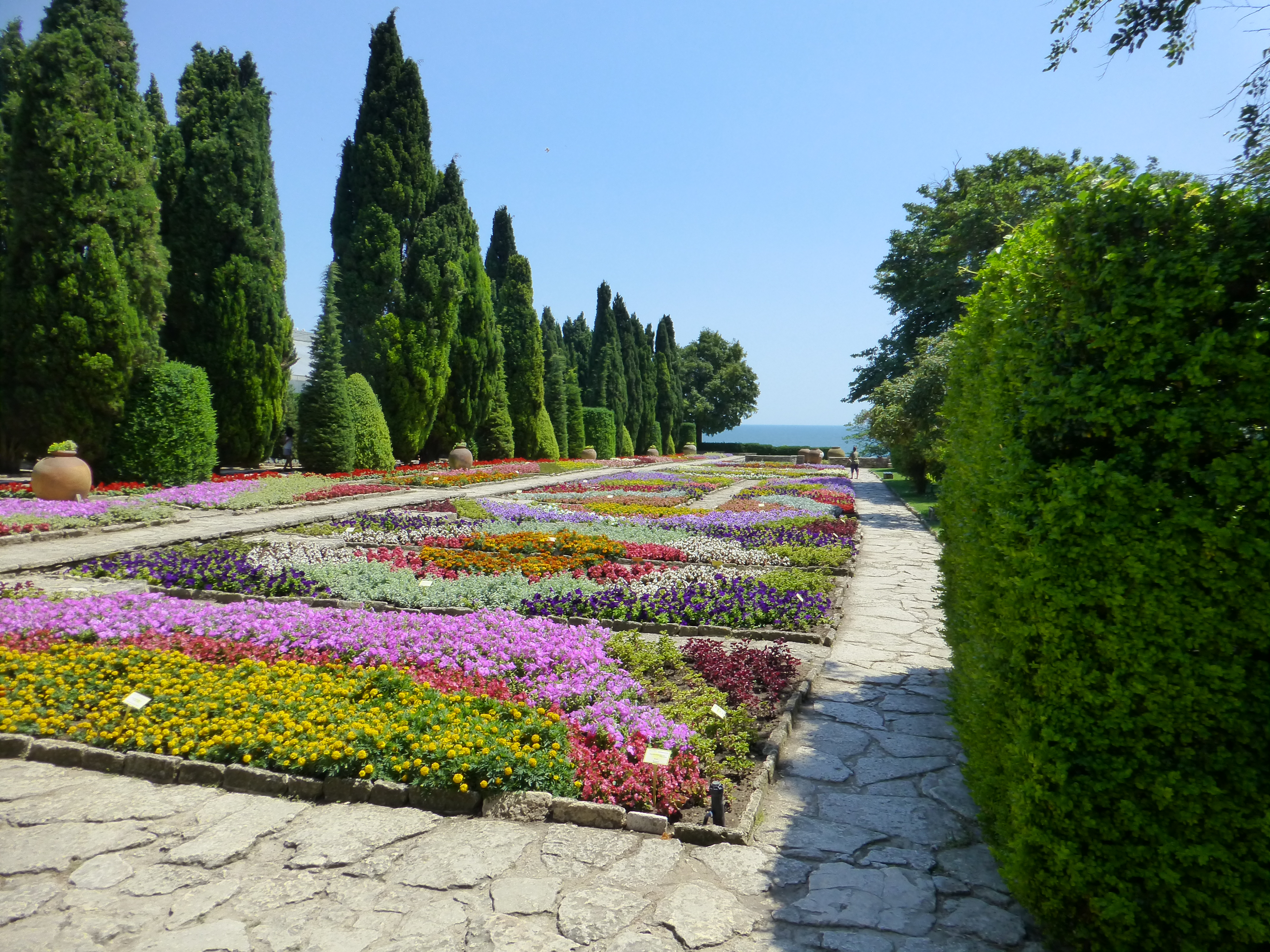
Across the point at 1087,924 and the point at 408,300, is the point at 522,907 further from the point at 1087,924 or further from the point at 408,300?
the point at 408,300

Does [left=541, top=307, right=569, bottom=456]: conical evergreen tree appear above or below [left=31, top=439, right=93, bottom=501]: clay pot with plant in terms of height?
above

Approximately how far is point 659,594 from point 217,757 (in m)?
4.15

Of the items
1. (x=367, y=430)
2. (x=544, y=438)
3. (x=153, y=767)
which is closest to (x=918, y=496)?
(x=544, y=438)

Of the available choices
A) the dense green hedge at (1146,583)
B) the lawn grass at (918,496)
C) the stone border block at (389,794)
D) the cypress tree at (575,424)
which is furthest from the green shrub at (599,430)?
the dense green hedge at (1146,583)

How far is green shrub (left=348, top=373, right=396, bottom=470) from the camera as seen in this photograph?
20.6 meters

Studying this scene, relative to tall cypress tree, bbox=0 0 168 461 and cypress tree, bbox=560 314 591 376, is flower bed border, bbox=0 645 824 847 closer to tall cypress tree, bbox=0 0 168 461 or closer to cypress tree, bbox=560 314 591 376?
tall cypress tree, bbox=0 0 168 461

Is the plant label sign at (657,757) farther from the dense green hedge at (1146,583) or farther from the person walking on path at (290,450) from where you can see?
the person walking on path at (290,450)

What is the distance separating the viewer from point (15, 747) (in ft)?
12.4

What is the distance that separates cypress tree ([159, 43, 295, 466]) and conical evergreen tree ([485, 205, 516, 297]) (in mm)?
14204

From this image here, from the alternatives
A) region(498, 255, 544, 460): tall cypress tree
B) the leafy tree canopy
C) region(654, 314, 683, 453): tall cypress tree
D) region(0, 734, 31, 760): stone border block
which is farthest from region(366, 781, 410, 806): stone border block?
the leafy tree canopy

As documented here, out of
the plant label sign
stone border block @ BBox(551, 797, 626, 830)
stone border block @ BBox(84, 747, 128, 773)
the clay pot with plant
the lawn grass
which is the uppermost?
the clay pot with plant

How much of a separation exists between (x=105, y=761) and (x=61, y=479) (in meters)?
11.1

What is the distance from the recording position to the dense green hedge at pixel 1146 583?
2.16 metres

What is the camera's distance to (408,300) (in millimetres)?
23938
